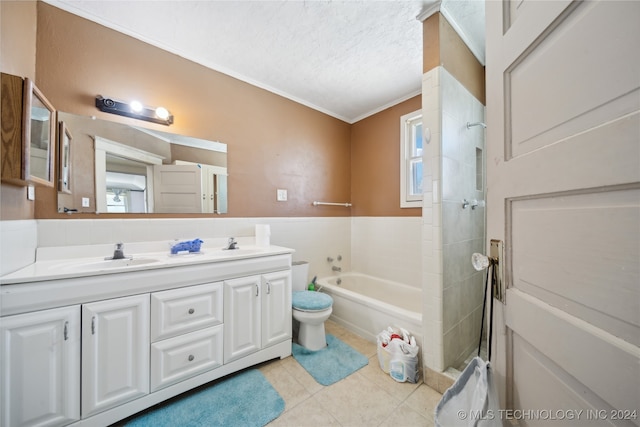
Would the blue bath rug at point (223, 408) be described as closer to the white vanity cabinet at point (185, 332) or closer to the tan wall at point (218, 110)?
the white vanity cabinet at point (185, 332)

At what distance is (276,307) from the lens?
1837 mm

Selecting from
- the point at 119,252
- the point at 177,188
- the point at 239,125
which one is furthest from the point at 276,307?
the point at 239,125

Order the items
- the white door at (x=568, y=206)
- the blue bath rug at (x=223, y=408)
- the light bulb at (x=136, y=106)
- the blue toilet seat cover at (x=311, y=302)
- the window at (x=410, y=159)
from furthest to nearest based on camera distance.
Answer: the window at (x=410, y=159) < the blue toilet seat cover at (x=311, y=302) < the light bulb at (x=136, y=106) < the blue bath rug at (x=223, y=408) < the white door at (x=568, y=206)

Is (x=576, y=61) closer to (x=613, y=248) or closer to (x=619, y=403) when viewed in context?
(x=613, y=248)

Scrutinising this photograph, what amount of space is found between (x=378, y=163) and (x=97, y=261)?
2.81 meters

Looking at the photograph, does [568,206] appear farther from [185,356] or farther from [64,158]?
[64,158]

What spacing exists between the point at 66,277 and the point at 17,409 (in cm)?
58

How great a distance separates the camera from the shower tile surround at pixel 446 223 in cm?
154

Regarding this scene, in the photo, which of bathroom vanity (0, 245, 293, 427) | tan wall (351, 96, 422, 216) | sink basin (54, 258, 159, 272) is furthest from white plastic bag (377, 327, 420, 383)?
sink basin (54, 258, 159, 272)

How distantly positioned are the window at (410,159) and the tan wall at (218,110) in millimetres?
814

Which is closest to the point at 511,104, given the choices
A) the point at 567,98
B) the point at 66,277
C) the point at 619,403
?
the point at 567,98

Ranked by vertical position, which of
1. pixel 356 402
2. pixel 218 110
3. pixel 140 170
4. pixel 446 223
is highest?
pixel 218 110

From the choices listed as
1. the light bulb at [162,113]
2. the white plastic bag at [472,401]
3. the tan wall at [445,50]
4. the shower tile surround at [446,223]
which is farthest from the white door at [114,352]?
the tan wall at [445,50]

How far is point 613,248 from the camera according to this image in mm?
371
